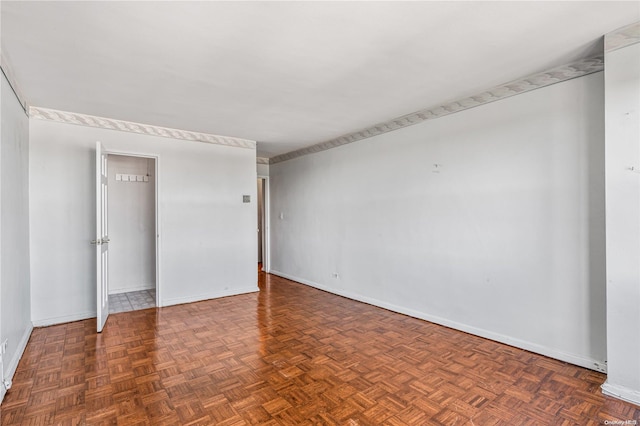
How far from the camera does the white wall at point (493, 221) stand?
260 centimetres

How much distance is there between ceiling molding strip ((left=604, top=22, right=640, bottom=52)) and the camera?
2078mm

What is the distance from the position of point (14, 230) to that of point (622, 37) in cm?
498

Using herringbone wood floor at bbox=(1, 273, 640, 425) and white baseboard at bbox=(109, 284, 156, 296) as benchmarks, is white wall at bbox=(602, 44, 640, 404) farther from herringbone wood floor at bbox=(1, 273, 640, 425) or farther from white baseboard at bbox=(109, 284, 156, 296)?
white baseboard at bbox=(109, 284, 156, 296)

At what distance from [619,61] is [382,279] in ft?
10.3

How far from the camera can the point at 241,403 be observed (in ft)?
7.05

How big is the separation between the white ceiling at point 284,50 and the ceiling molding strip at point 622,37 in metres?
0.08

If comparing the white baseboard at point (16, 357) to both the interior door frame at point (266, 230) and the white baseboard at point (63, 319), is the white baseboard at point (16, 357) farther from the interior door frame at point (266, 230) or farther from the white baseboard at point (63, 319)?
the interior door frame at point (266, 230)

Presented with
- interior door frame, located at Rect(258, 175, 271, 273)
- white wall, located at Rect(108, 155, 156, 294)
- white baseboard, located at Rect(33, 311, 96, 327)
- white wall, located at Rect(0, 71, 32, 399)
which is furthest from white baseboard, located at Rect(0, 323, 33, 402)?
interior door frame, located at Rect(258, 175, 271, 273)

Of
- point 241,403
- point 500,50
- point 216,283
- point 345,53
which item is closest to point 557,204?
point 500,50

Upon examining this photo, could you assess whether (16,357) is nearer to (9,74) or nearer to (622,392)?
(9,74)

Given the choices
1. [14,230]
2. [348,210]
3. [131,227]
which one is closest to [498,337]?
[348,210]

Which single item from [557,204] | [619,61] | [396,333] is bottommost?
[396,333]

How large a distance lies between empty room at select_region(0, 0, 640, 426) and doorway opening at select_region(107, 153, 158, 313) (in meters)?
0.47

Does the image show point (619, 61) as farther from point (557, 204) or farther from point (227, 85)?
point (227, 85)
